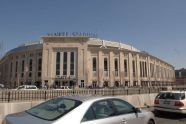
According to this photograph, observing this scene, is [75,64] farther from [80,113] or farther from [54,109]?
[80,113]

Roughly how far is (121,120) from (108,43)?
3621 inches

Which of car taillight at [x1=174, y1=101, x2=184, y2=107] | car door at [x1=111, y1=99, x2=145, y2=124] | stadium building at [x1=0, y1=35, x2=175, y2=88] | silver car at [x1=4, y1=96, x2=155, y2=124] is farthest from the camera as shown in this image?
stadium building at [x1=0, y1=35, x2=175, y2=88]

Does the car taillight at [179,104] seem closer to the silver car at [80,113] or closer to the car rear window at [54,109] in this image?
the silver car at [80,113]

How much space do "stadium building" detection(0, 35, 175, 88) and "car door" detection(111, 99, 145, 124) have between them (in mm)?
72962

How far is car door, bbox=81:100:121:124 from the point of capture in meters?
5.13

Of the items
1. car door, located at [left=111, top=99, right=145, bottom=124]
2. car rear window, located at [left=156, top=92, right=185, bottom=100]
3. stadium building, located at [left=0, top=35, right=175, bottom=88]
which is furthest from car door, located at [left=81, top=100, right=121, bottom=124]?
stadium building, located at [left=0, top=35, right=175, bottom=88]

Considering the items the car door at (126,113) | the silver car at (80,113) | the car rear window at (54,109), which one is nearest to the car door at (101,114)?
the silver car at (80,113)

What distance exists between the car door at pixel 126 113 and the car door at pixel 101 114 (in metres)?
0.19

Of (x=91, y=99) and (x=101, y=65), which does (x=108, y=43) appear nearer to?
(x=101, y=65)

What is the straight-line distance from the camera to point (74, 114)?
489cm

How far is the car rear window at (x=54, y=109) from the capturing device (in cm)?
489

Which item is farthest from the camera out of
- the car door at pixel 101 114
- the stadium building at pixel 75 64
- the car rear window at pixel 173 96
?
the stadium building at pixel 75 64

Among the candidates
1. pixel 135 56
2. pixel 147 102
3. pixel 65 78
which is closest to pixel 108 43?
pixel 135 56

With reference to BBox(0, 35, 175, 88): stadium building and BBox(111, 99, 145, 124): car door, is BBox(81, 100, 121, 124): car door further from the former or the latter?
BBox(0, 35, 175, 88): stadium building
